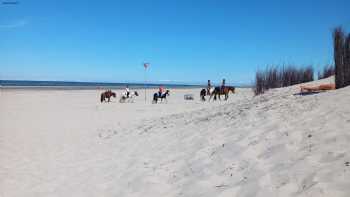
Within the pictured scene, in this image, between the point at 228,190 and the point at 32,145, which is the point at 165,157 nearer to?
the point at 228,190

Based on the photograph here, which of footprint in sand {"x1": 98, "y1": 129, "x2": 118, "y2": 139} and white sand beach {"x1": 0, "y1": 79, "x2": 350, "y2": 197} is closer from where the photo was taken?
white sand beach {"x1": 0, "y1": 79, "x2": 350, "y2": 197}

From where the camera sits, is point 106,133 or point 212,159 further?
point 106,133

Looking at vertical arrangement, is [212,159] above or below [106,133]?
above

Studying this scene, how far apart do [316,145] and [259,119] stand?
1828 mm

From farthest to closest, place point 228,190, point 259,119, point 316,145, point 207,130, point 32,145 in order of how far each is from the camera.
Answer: point 32,145 < point 207,130 < point 259,119 < point 316,145 < point 228,190

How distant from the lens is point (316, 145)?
12.5 feet

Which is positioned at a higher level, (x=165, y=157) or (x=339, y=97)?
(x=339, y=97)

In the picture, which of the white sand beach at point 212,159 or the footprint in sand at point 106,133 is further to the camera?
the footprint in sand at point 106,133

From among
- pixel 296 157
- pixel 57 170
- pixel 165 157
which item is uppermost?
pixel 296 157

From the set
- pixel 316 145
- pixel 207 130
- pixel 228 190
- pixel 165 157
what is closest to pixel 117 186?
pixel 165 157

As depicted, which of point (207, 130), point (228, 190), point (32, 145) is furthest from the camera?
point (32, 145)

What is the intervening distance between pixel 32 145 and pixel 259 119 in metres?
5.22

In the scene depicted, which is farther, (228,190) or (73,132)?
(73,132)

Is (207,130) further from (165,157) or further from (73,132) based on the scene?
(73,132)
